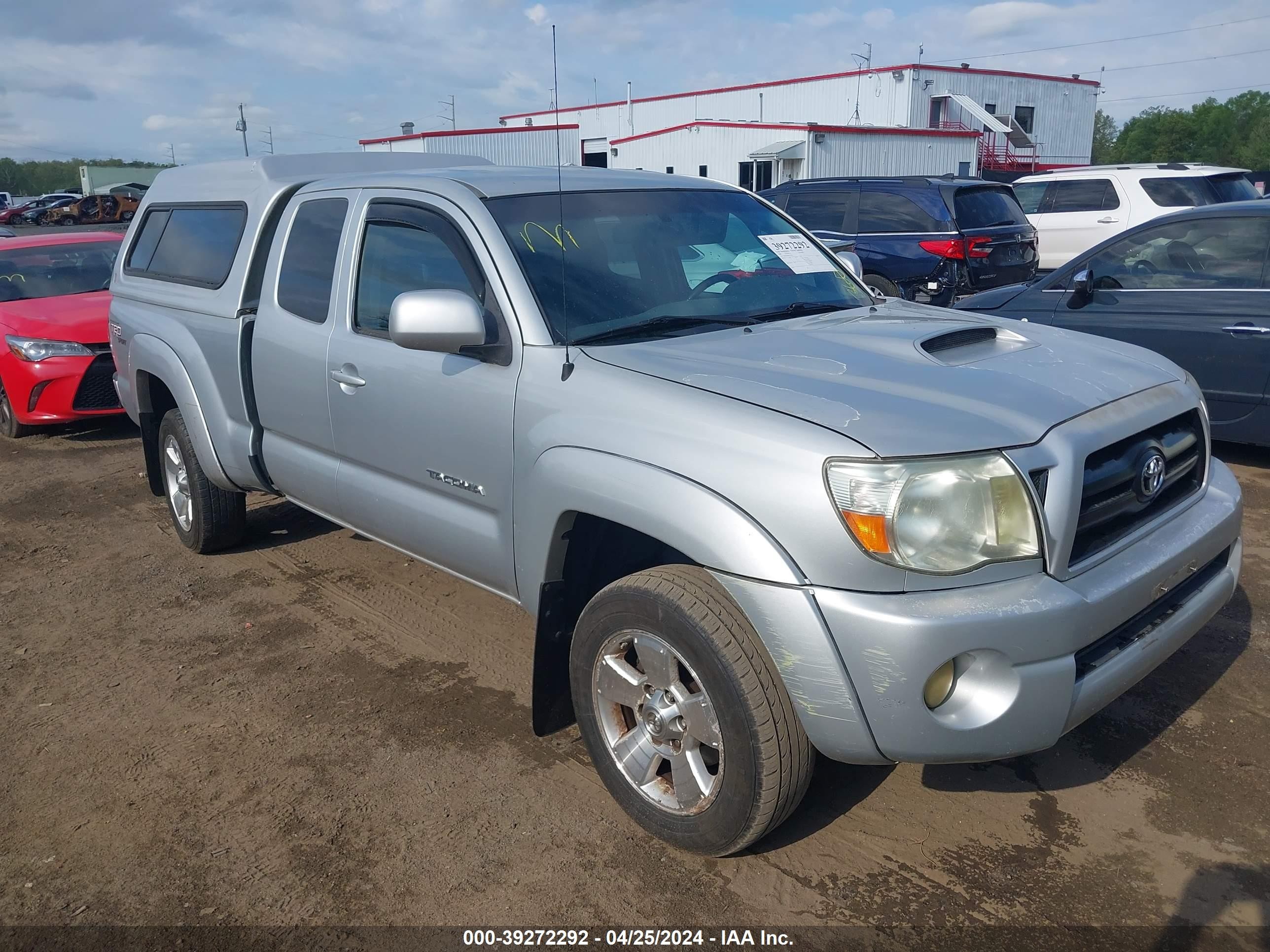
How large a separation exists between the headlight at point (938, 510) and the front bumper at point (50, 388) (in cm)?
727

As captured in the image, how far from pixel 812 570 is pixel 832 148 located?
30.3 m

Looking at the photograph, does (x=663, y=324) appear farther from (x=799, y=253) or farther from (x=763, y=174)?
(x=763, y=174)

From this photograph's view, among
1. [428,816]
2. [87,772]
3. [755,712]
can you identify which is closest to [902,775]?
[755,712]

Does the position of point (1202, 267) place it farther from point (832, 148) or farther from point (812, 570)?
point (832, 148)

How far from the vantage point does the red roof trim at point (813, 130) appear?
29641 millimetres

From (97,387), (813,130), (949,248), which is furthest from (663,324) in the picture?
(813,130)

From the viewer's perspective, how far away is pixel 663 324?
3.22 m

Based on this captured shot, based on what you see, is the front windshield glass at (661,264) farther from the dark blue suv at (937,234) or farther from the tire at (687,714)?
the dark blue suv at (937,234)

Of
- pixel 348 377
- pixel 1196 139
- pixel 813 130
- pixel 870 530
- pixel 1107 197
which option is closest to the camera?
pixel 870 530

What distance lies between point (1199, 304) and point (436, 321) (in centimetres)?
482

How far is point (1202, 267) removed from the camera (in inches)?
231

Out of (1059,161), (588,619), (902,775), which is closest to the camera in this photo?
(588,619)

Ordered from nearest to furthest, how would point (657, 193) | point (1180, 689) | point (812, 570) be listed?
point (812, 570) < point (1180, 689) < point (657, 193)

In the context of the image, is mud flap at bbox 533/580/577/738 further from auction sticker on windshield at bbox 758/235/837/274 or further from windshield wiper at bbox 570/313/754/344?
auction sticker on windshield at bbox 758/235/837/274
